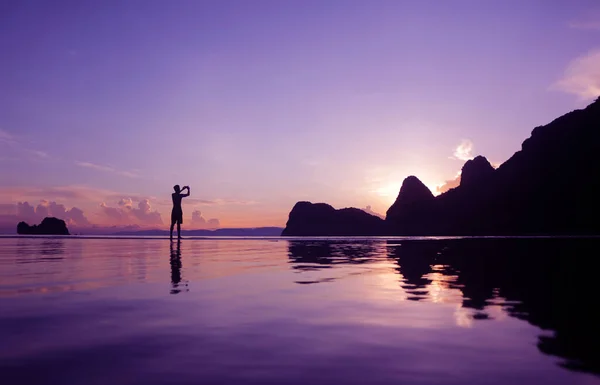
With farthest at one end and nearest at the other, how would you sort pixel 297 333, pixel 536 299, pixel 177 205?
1. pixel 177 205
2. pixel 536 299
3. pixel 297 333

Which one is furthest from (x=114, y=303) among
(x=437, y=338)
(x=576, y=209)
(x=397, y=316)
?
(x=576, y=209)

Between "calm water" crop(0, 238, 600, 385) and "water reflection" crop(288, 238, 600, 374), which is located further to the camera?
"water reflection" crop(288, 238, 600, 374)

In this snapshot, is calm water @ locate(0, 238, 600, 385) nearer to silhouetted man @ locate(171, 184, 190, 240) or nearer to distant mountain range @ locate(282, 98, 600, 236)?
silhouetted man @ locate(171, 184, 190, 240)

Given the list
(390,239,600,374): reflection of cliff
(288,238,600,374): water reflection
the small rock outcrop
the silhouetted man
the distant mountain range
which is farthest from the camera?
the small rock outcrop

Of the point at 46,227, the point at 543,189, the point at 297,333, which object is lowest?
the point at 297,333

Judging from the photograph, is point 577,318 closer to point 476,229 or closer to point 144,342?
point 144,342

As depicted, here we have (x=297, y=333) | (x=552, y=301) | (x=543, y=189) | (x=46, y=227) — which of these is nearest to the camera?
(x=297, y=333)

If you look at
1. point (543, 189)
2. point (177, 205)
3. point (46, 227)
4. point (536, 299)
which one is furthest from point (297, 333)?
point (543, 189)

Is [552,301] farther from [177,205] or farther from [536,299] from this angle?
[177,205]

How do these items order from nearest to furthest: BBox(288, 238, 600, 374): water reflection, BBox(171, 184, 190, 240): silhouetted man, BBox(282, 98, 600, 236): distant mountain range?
BBox(288, 238, 600, 374): water reflection, BBox(171, 184, 190, 240): silhouetted man, BBox(282, 98, 600, 236): distant mountain range

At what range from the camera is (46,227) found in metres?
136

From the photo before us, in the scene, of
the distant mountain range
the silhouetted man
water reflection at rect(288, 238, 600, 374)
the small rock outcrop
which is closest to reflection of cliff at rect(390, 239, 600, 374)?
water reflection at rect(288, 238, 600, 374)

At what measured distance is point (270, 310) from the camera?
714cm

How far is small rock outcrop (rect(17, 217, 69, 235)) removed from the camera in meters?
133
